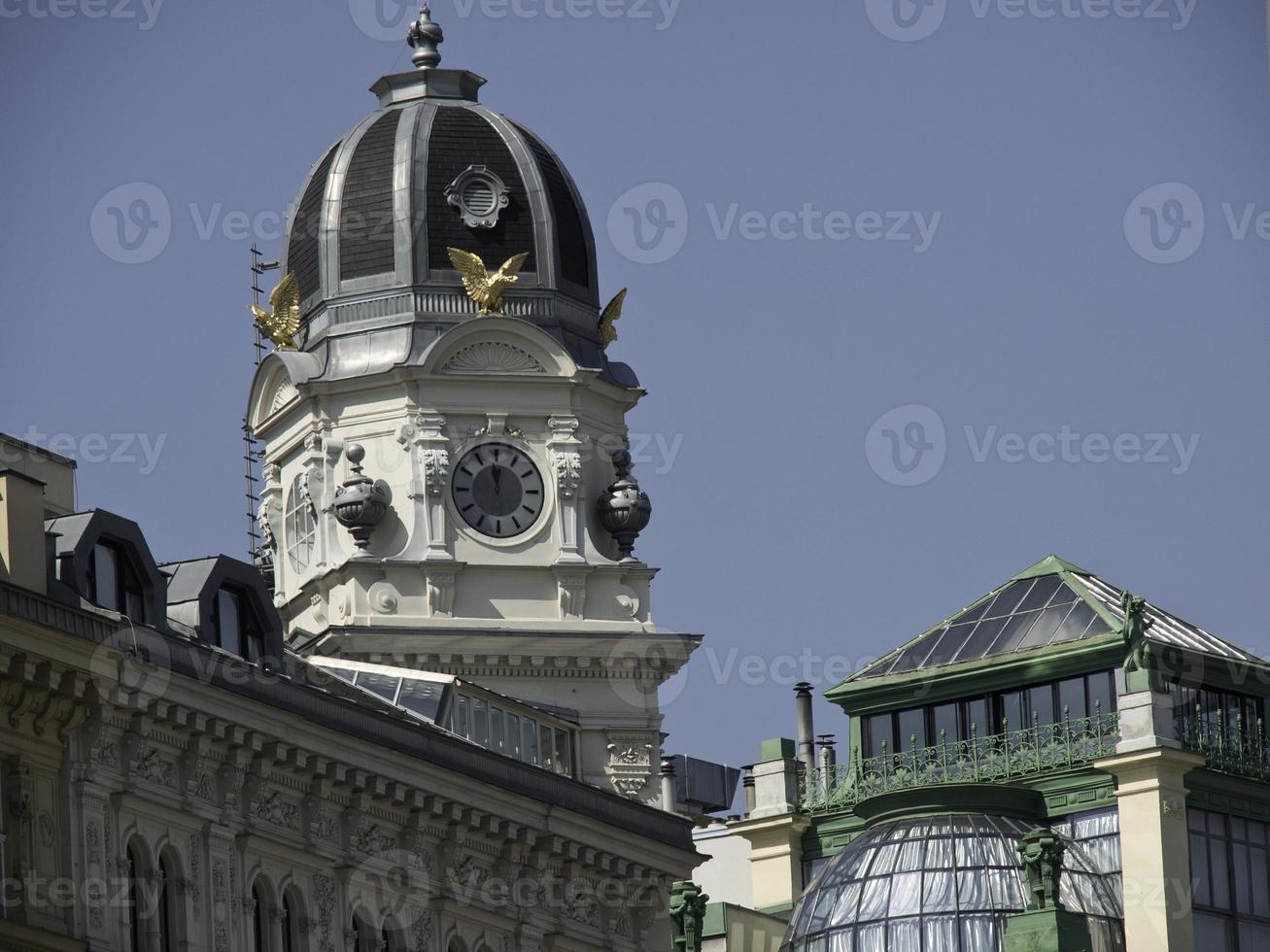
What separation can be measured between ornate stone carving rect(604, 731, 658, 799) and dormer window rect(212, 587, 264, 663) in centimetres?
4570

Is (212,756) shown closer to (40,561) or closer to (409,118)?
(40,561)

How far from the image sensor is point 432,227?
117312 millimetres

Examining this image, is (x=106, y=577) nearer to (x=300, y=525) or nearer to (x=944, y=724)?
(x=944, y=724)

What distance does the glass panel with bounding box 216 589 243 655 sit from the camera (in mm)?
68625

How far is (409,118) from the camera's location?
A: 390 ft

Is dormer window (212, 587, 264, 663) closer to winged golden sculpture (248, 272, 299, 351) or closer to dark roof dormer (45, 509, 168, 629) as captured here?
dark roof dormer (45, 509, 168, 629)

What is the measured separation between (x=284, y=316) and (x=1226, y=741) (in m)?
36.2

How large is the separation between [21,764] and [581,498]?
2246 inches

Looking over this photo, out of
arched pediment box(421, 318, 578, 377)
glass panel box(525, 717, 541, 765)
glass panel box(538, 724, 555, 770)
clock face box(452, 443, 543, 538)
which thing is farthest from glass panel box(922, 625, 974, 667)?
clock face box(452, 443, 543, 538)

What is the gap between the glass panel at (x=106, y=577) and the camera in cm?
6481

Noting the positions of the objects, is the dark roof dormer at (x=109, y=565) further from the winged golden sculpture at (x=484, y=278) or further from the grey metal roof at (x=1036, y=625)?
the winged golden sculpture at (x=484, y=278)

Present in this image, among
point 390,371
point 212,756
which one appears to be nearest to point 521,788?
point 212,756

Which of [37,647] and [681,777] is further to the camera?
[681,777]

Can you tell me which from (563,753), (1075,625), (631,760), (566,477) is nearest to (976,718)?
(1075,625)
